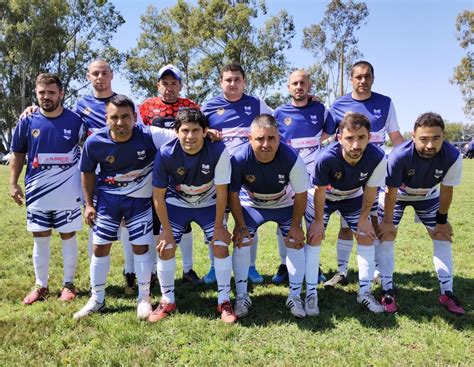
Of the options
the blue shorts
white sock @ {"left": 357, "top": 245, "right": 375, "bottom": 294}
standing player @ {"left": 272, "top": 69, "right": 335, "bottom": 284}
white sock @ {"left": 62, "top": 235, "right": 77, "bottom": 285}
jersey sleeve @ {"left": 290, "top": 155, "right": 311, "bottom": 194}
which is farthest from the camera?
standing player @ {"left": 272, "top": 69, "right": 335, "bottom": 284}

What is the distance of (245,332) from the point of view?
378 centimetres

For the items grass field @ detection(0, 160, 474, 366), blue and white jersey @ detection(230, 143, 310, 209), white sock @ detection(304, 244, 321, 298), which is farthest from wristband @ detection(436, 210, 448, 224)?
blue and white jersey @ detection(230, 143, 310, 209)

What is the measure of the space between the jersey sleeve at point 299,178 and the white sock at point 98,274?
2061mm

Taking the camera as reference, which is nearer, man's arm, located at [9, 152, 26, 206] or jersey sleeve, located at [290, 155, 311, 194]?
jersey sleeve, located at [290, 155, 311, 194]

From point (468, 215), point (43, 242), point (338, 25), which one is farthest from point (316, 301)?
point (338, 25)

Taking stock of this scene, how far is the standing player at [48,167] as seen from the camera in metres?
4.51

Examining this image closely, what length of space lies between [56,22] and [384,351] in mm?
31799

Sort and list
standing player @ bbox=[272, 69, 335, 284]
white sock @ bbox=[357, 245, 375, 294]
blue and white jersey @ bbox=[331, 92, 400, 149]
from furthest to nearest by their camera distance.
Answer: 1. standing player @ bbox=[272, 69, 335, 284]
2. blue and white jersey @ bbox=[331, 92, 400, 149]
3. white sock @ bbox=[357, 245, 375, 294]

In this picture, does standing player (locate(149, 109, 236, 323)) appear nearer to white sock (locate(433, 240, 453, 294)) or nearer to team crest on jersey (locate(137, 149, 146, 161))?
team crest on jersey (locate(137, 149, 146, 161))

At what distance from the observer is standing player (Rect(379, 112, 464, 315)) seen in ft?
13.6

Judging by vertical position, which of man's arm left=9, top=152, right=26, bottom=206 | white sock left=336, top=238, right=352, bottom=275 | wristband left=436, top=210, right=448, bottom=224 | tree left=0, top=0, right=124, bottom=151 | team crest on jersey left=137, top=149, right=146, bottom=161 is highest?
tree left=0, top=0, right=124, bottom=151

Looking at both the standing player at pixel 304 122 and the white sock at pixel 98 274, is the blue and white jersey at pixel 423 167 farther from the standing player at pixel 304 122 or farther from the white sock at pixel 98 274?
the white sock at pixel 98 274

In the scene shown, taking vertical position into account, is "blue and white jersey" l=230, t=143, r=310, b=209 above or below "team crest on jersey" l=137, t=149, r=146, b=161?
below

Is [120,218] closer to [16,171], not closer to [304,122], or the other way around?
[16,171]
